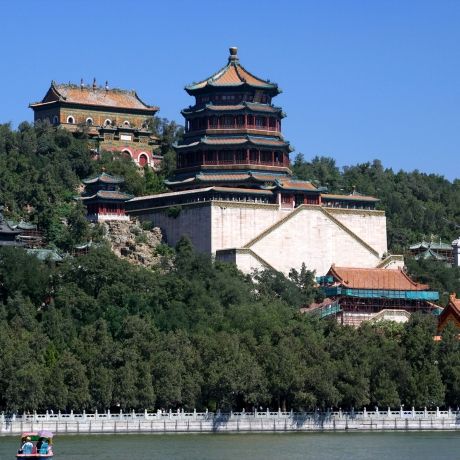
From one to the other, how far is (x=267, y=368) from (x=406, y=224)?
50.0 meters

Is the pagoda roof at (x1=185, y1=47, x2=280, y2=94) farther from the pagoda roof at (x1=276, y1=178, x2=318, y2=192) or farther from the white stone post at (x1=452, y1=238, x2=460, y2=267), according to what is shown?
the white stone post at (x1=452, y1=238, x2=460, y2=267)

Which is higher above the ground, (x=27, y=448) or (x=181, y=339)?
(x=181, y=339)

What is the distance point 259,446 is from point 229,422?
8472 mm

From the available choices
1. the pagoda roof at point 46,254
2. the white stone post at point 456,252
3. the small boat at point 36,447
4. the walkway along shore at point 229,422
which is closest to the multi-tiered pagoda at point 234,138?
the pagoda roof at point 46,254

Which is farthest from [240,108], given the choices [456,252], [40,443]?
[40,443]

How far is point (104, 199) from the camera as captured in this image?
11906 centimetres

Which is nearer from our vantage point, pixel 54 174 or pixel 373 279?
pixel 373 279

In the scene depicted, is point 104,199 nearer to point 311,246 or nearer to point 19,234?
point 19,234

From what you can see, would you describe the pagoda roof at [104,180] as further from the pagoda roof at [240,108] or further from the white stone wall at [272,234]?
the pagoda roof at [240,108]

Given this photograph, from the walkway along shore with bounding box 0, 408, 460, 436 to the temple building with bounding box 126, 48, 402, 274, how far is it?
70.3 ft

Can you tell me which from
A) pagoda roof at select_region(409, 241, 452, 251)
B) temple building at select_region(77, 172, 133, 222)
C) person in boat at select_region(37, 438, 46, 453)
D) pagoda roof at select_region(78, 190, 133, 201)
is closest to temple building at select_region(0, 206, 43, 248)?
temple building at select_region(77, 172, 133, 222)

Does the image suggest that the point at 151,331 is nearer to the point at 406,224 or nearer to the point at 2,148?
the point at 2,148

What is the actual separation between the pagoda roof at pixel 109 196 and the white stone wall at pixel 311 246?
9810 millimetres

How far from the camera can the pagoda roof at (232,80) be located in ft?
400
